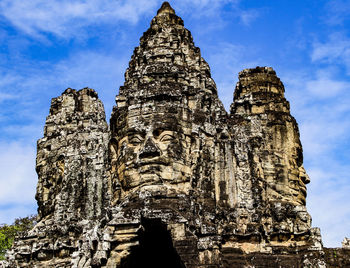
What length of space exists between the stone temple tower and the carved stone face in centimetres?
3

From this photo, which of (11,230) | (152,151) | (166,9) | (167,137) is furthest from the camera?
(11,230)

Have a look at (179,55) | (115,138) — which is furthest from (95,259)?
(179,55)

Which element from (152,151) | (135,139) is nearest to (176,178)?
(152,151)

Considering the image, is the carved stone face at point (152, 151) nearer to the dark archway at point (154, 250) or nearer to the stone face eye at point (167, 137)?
the stone face eye at point (167, 137)

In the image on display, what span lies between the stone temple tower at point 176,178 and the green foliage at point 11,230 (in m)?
12.1

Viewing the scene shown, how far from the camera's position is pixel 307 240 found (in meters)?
16.2

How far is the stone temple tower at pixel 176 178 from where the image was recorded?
1441cm

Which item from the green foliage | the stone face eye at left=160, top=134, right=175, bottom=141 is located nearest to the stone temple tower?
the stone face eye at left=160, top=134, right=175, bottom=141


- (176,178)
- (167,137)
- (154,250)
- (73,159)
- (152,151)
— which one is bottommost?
(154,250)

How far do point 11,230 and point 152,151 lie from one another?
1976 centimetres

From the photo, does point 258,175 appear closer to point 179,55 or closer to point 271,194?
point 271,194

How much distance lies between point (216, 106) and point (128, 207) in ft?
16.4

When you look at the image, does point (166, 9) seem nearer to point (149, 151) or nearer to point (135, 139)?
point (135, 139)

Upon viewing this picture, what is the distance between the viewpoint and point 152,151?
15.5 m
